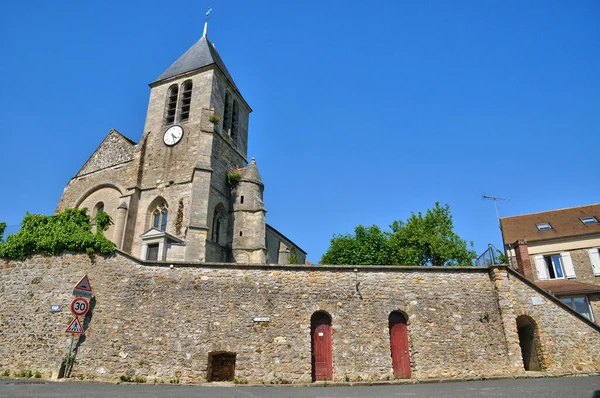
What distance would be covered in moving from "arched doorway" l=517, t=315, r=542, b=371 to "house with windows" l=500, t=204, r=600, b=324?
17.4 feet

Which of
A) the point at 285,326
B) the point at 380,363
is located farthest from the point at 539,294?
the point at 285,326

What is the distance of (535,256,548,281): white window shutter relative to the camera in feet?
71.9

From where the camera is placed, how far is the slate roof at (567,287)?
18.8 m

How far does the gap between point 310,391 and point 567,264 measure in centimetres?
1829

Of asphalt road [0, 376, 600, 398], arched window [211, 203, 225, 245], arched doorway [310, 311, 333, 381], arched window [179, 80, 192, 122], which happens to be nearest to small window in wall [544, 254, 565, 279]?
asphalt road [0, 376, 600, 398]

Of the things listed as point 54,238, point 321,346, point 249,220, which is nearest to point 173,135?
point 249,220

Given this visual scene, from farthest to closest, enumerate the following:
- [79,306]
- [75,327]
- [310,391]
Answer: [79,306] → [75,327] → [310,391]

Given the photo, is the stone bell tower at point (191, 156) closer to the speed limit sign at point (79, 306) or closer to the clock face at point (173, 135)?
the clock face at point (173, 135)

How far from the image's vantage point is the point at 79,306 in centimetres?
1139

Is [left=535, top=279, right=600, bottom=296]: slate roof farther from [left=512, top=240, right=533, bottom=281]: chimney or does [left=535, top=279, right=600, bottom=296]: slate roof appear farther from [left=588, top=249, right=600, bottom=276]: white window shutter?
[left=588, top=249, right=600, bottom=276]: white window shutter

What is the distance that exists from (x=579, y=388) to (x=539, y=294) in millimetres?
4699

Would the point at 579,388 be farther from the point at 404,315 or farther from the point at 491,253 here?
the point at 491,253

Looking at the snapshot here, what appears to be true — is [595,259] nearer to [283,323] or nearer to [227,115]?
[283,323]

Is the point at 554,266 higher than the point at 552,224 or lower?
lower
